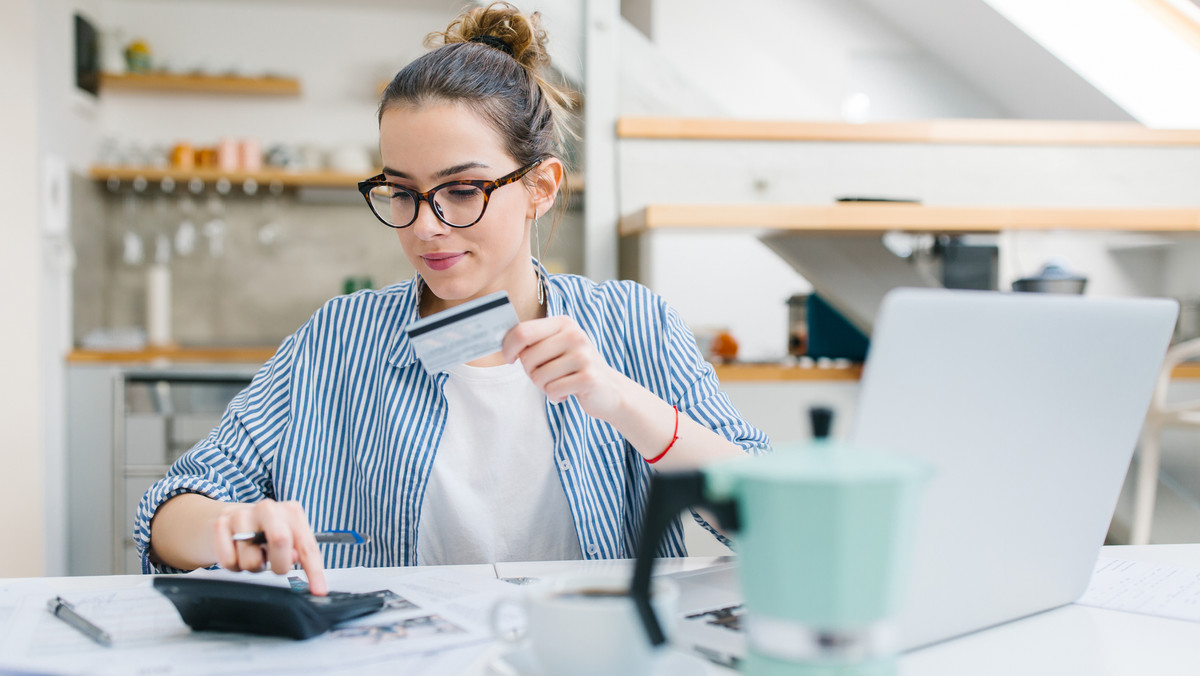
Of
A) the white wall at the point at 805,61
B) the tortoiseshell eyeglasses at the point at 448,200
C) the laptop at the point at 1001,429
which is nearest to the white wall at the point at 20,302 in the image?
the tortoiseshell eyeglasses at the point at 448,200

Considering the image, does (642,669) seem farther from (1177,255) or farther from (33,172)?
(1177,255)

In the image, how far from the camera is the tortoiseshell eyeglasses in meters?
1.08

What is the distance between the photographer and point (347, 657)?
673 mm

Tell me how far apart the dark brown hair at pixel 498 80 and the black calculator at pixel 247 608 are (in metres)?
0.62

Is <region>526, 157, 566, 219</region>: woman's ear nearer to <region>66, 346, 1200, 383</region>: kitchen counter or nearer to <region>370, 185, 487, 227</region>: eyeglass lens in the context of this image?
<region>370, 185, 487, 227</region>: eyeglass lens

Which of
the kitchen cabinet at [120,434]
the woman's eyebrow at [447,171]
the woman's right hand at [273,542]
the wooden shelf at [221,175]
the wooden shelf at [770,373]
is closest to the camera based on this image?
the woman's right hand at [273,542]

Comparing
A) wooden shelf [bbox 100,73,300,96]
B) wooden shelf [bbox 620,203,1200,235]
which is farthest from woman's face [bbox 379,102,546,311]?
wooden shelf [bbox 100,73,300,96]

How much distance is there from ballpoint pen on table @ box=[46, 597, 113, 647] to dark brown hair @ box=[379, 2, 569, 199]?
2.14 ft

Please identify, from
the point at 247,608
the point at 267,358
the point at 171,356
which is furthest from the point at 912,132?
the point at 171,356

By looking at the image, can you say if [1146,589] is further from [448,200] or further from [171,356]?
[171,356]

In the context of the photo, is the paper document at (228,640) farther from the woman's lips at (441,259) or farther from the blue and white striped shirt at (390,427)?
the woman's lips at (441,259)

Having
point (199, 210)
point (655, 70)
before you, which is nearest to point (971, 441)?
point (655, 70)

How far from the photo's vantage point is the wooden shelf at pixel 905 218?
A: 2.21 metres

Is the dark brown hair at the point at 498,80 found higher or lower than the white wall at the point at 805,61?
lower
